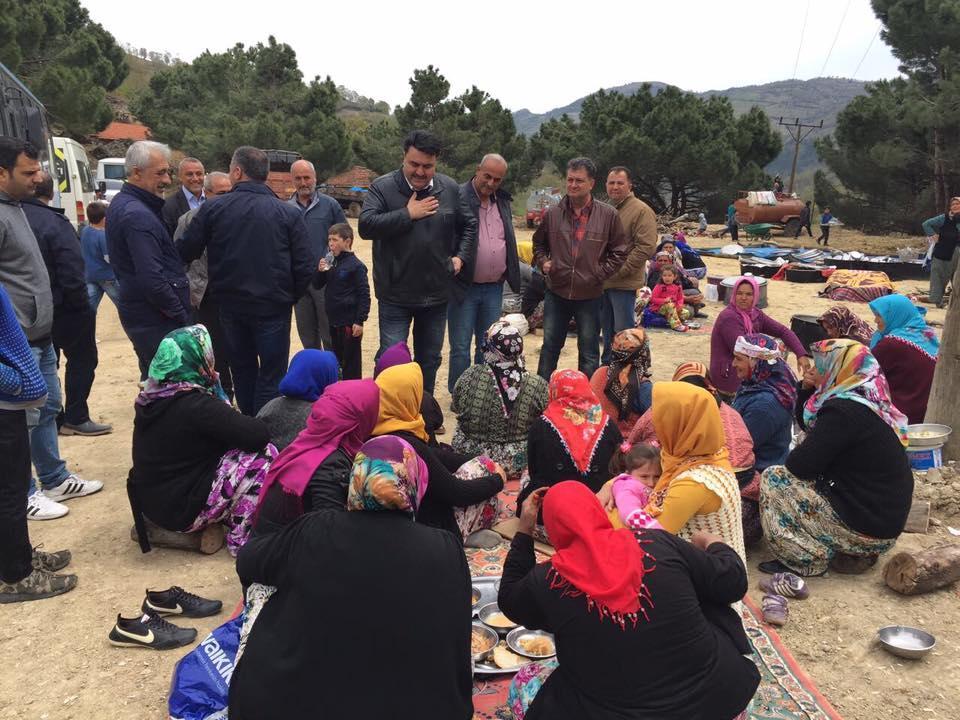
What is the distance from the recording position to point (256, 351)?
4809 mm

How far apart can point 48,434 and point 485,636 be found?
9.43ft

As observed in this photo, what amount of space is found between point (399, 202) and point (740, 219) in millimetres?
18875

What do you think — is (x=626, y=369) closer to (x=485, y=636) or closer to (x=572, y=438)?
(x=572, y=438)

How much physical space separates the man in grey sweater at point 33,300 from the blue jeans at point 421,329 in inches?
80.2

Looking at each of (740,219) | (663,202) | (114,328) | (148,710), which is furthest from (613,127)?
(148,710)

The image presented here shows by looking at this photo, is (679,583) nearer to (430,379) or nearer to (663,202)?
(430,379)

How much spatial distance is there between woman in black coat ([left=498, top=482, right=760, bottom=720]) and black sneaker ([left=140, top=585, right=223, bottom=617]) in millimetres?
1785

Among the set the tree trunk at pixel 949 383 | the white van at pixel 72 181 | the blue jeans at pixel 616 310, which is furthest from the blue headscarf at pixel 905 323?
the white van at pixel 72 181

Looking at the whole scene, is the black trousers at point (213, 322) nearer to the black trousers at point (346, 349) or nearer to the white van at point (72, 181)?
the black trousers at point (346, 349)

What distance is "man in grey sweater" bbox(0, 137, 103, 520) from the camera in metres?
3.52

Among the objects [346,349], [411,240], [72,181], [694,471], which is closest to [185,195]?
[346,349]

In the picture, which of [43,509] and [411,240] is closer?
[43,509]

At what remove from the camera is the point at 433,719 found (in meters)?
1.91

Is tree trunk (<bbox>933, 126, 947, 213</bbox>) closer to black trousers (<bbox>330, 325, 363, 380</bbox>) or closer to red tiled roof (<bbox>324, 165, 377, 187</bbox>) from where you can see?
red tiled roof (<bbox>324, 165, 377, 187</bbox>)
